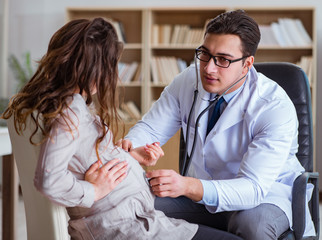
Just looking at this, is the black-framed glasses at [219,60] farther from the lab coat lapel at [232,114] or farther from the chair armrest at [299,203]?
the chair armrest at [299,203]

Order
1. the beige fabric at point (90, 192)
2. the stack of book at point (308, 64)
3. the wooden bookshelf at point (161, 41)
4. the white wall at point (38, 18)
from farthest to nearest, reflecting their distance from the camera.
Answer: the white wall at point (38, 18) → the wooden bookshelf at point (161, 41) → the stack of book at point (308, 64) → the beige fabric at point (90, 192)

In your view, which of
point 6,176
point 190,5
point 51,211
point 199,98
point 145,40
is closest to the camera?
point 51,211

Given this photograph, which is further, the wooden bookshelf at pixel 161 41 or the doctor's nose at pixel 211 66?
the wooden bookshelf at pixel 161 41

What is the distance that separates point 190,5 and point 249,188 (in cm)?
337

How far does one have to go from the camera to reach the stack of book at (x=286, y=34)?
163 inches

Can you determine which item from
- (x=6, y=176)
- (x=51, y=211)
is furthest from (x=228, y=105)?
(x=6, y=176)

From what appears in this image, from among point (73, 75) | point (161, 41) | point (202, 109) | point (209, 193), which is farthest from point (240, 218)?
point (161, 41)

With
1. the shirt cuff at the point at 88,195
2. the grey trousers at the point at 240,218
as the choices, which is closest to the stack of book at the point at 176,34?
the grey trousers at the point at 240,218

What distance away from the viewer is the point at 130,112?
14.4 feet

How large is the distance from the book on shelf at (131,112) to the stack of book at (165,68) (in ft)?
1.02

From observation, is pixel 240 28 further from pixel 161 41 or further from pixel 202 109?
pixel 161 41

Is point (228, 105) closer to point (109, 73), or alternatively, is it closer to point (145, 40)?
point (109, 73)

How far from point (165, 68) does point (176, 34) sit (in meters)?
0.33

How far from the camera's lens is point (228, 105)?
1.71 meters
